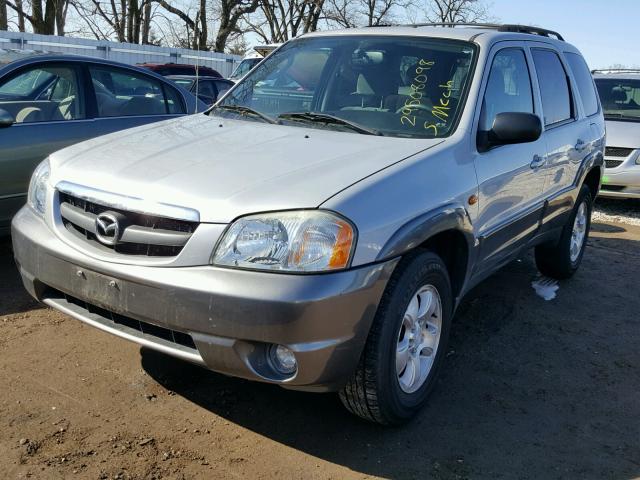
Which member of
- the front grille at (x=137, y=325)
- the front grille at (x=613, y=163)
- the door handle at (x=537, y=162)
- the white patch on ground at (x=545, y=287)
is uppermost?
the door handle at (x=537, y=162)

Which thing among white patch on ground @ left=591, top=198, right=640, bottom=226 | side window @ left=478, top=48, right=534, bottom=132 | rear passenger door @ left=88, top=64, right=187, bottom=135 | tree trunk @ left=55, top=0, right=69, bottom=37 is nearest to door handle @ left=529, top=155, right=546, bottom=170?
side window @ left=478, top=48, right=534, bottom=132

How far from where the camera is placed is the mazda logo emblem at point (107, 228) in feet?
8.90

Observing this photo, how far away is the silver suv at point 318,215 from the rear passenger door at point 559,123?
19cm

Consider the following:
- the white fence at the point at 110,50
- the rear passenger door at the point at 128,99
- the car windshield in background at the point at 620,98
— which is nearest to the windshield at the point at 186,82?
the white fence at the point at 110,50

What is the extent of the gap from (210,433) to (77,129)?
10.4 ft

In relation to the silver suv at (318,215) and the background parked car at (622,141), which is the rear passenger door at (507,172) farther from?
the background parked car at (622,141)

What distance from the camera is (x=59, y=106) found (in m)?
5.34

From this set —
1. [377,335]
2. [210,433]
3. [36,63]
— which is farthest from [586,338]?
[36,63]

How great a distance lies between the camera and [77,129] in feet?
17.2

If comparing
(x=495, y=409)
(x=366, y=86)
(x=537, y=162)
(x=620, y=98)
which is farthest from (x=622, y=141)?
(x=495, y=409)

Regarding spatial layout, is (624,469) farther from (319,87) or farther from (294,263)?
(319,87)

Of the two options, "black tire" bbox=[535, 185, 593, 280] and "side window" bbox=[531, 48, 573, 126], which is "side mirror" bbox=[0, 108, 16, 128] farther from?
"black tire" bbox=[535, 185, 593, 280]

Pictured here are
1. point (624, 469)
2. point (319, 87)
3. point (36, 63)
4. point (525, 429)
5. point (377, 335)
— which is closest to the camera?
point (377, 335)

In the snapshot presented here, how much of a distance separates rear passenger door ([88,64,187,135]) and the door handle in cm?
326
